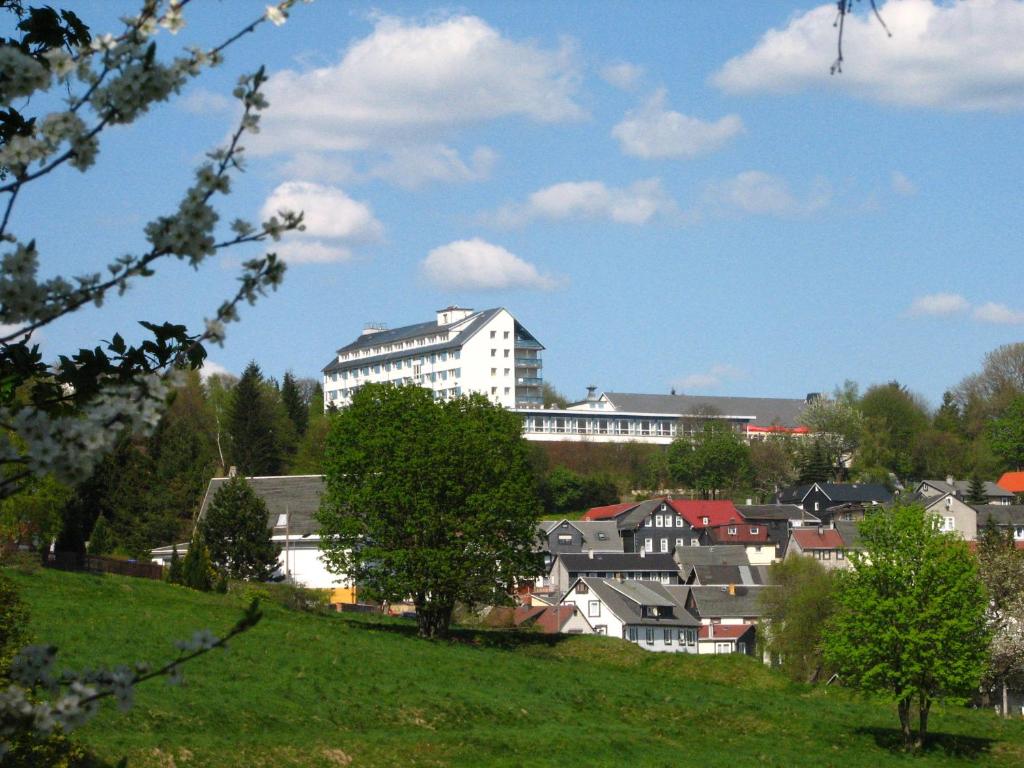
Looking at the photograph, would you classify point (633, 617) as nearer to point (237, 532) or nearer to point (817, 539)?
point (237, 532)

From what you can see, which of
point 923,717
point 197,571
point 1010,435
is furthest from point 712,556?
point 923,717

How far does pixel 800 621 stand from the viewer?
200ft

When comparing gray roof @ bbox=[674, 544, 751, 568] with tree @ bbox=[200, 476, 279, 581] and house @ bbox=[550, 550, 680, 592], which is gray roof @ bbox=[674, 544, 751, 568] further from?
tree @ bbox=[200, 476, 279, 581]

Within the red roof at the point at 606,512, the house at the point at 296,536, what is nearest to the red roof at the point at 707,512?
the red roof at the point at 606,512

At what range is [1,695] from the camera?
4574mm

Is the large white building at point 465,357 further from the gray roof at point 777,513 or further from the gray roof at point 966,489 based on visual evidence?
the gray roof at point 966,489

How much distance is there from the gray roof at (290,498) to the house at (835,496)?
53645 mm

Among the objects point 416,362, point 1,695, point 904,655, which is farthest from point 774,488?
point 1,695

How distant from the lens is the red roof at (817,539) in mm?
97938

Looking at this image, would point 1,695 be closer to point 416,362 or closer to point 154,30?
point 154,30

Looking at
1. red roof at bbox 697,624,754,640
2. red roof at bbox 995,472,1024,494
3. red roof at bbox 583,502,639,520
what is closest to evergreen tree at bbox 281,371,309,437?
red roof at bbox 583,502,639,520

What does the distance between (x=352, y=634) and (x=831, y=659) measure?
17.4m

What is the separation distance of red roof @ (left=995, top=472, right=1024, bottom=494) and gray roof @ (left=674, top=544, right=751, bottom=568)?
129ft

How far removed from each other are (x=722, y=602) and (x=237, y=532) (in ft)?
108
